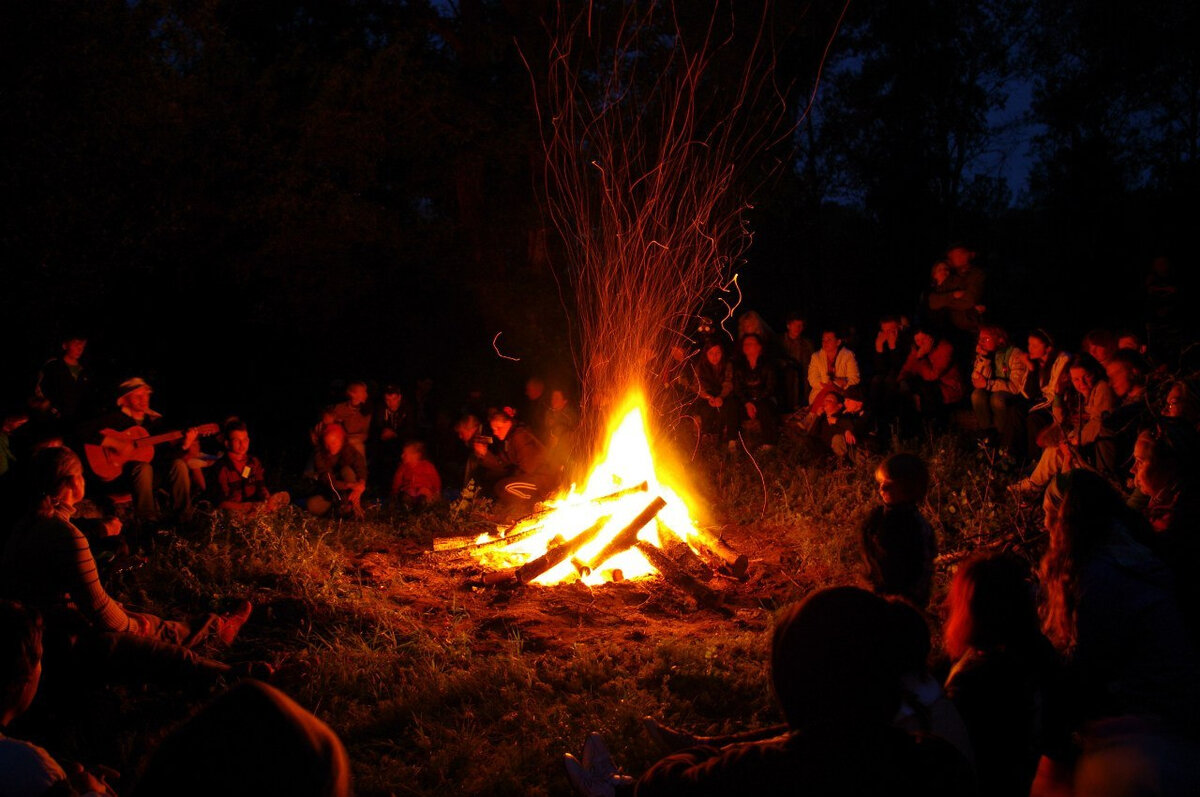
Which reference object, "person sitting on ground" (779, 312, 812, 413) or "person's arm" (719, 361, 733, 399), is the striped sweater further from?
"person sitting on ground" (779, 312, 812, 413)

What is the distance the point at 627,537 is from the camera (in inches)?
278

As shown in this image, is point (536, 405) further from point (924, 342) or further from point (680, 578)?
point (680, 578)

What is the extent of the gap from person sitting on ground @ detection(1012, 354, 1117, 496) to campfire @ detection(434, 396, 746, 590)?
2664mm

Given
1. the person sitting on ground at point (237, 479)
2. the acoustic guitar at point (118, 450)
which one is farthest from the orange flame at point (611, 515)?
the acoustic guitar at point (118, 450)

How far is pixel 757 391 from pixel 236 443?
19.3 feet

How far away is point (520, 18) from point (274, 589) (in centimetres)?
998

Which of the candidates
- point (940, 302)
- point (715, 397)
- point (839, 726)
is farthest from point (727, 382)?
point (839, 726)

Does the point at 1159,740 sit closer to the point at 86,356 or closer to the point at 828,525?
the point at 828,525

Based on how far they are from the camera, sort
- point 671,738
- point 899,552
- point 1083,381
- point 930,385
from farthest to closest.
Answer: point 930,385 → point 1083,381 → point 899,552 → point 671,738

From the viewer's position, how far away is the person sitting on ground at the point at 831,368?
1030 centimetres

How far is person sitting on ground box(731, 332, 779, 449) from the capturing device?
10.6 m

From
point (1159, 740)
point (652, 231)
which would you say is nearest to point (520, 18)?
point (652, 231)

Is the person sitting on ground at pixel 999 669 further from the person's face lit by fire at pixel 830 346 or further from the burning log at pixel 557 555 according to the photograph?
the person's face lit by fire at pixel 830 346

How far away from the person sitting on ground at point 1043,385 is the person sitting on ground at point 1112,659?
5042 millimetres
